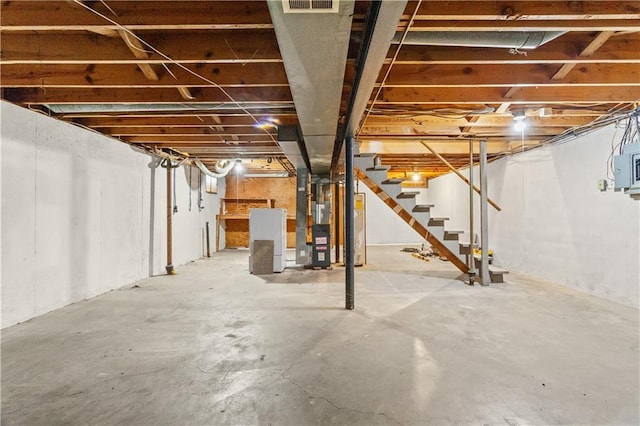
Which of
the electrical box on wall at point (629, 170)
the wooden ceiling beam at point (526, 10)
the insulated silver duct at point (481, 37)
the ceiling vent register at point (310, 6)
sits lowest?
the electrical box on wall at point (629, 170)

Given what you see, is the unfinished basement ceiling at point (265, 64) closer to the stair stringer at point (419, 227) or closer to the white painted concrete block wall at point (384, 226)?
the stair stringer at point (419, 227)

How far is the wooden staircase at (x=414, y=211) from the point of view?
4.80 m

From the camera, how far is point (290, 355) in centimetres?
215

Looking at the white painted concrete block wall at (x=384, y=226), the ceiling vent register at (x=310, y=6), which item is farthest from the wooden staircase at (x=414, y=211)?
the white painted concrete block wall at (x=384, y=226)

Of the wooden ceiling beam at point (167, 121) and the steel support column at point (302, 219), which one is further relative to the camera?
the steel support column at point (302, 219)

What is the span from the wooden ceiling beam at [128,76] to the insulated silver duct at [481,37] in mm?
1100

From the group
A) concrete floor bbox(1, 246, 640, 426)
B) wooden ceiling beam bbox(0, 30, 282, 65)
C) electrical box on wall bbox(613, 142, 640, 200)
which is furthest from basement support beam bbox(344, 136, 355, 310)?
electrical box on wall bbox(613, 142, 640, 200)

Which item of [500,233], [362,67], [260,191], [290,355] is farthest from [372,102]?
[260,191]

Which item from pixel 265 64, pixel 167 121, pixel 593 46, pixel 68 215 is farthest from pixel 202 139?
pixel 593 46

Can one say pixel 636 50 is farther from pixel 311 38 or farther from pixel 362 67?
pixel 311 38

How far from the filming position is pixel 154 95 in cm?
293

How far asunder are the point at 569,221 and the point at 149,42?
5.02 meters

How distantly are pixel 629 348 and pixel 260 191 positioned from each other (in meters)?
8.10

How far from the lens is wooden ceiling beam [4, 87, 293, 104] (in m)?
2.90
